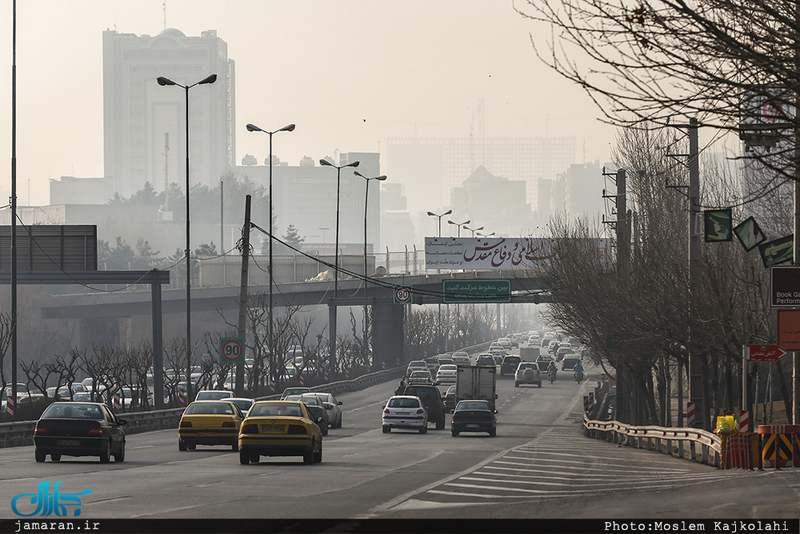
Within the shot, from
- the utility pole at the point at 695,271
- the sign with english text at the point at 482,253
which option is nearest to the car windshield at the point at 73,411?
the utility pole at the point at 695,271

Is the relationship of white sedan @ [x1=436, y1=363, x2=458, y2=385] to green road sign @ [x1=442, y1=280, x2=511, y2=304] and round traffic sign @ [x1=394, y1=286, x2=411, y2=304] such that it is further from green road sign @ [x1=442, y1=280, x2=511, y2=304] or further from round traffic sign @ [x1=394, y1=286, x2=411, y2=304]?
green road sign @ [x1=442, y1=280, x2=511, y2=304]

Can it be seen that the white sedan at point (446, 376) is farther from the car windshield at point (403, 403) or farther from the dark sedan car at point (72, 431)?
the dark sedan car at point (72, 431)

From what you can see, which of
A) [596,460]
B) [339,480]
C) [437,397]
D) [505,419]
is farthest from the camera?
[505,419]

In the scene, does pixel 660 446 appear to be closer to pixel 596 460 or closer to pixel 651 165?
pixel 596 460

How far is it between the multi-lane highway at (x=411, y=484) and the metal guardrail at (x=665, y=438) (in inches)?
24.0

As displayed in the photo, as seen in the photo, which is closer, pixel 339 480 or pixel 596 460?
pixel 339 480

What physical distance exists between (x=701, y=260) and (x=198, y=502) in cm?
2091

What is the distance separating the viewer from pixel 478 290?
76.6m

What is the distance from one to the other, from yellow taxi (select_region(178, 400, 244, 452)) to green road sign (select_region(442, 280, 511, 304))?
4341cm

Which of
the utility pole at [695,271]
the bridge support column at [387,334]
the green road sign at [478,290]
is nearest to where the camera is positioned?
the utility pole at [695,271]

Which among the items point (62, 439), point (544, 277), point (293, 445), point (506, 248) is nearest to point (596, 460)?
point (293, 445)

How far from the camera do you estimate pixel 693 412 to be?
33531mm

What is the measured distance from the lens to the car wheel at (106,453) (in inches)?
1040

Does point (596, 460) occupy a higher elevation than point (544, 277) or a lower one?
lower
